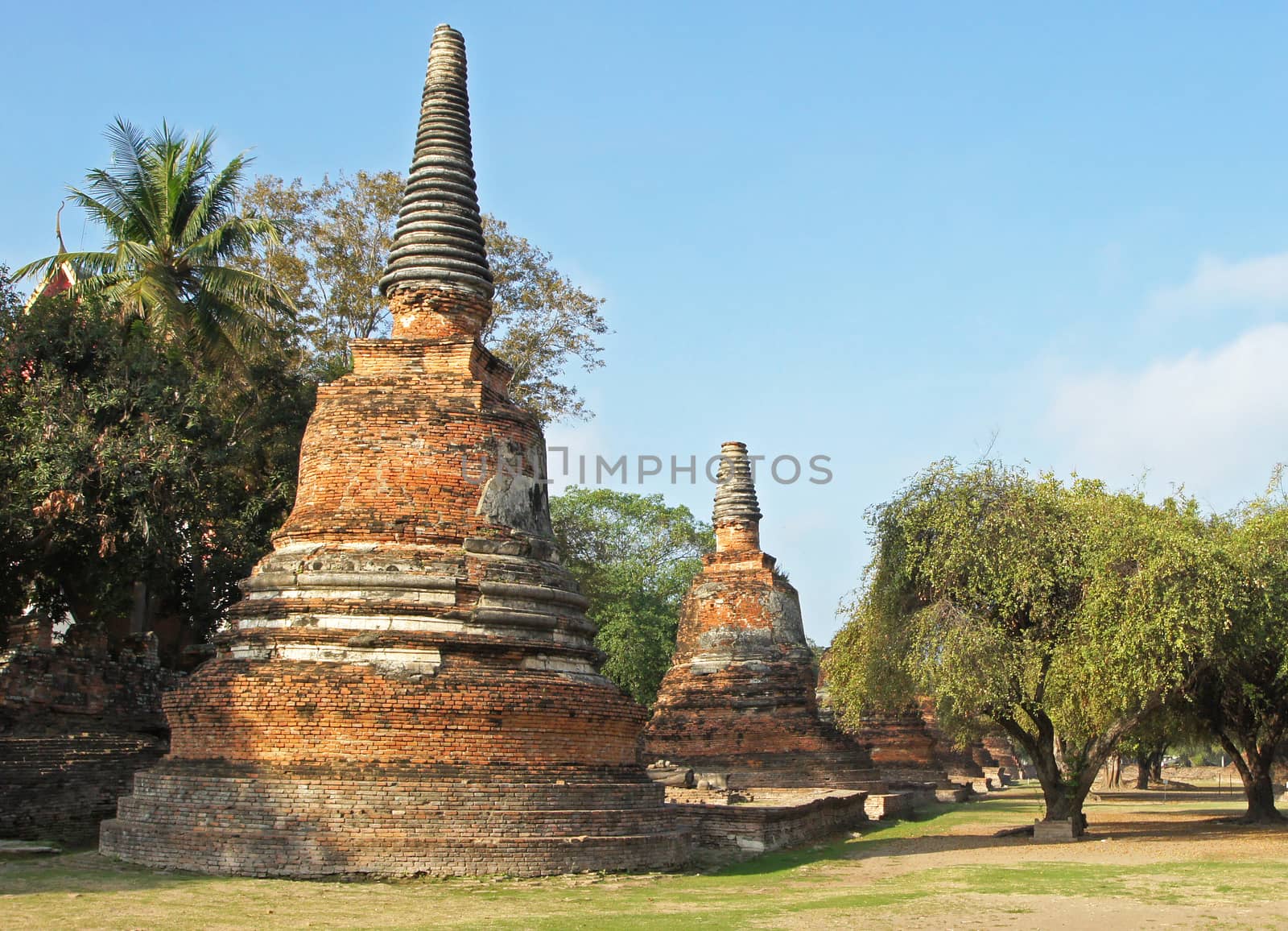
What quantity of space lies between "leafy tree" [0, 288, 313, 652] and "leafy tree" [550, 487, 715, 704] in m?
11.7

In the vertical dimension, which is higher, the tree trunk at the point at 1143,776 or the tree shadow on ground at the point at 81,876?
the tree trunk at the point at 1143,776

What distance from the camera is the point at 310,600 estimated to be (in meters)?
12.2

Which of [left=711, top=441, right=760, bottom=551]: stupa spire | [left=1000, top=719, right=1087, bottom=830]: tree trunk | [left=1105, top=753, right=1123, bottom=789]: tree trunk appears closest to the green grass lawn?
[left=1000, top=719, right=1087, bottom=830]: tree trunk

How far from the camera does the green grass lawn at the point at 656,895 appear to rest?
8.93m

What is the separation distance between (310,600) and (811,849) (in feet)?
26.0

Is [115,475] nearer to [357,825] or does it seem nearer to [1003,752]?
[357,825]

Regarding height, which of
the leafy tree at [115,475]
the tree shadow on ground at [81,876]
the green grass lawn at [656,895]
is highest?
the leafy tree at [115,475]

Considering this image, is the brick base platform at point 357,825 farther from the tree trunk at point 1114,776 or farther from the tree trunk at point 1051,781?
the tree trunk at point 1114,776

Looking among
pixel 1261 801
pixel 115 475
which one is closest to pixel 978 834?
pixel 1261 801

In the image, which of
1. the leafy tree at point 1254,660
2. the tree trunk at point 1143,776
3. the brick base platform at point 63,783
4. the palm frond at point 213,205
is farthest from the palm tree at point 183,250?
the tree trunk at point 1143,776

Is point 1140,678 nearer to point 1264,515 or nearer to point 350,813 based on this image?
point 1264,515

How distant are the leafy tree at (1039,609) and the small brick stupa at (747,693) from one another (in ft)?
11.4

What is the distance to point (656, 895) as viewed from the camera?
35.2ft

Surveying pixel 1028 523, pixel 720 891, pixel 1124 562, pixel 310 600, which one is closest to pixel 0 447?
pixel 310 600
